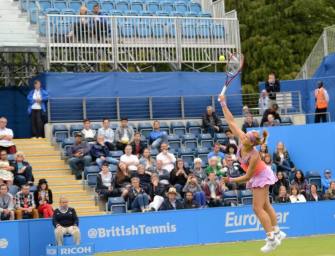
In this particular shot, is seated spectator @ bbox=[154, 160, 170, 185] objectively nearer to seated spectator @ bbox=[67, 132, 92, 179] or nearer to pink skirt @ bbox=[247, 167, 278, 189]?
seated spectator @ bbox=[67, 132, 92, 179]

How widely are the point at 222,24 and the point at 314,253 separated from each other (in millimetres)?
16990

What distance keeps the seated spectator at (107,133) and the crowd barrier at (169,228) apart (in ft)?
16.0

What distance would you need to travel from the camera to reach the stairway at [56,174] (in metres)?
24.9

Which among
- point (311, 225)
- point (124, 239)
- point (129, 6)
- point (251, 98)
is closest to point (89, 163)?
point (124, 239)

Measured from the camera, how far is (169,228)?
22.6 meters

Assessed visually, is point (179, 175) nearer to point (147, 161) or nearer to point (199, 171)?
point (199, 171)

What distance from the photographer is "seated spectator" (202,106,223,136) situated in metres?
29.8

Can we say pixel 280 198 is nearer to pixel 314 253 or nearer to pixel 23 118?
pixel 314 253

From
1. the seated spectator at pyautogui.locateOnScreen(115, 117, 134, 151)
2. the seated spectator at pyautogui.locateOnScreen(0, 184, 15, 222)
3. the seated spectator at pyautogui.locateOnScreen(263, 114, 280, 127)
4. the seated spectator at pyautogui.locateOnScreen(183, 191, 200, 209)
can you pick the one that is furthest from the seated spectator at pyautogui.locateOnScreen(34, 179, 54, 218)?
the seated spectator at pyautogui.locateOnScreen(263, 114, 280, 127)

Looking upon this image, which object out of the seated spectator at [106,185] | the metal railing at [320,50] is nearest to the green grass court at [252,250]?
the seated spectator at [106,185]

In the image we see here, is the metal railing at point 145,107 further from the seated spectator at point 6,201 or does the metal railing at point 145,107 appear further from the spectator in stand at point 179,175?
the seated spectator at point 6,201

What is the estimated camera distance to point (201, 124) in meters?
30.5

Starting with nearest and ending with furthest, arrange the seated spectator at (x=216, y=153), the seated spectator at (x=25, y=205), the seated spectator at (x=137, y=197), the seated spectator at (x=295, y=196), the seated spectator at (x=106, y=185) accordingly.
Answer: the seated spectator at (x=25, y=205) → the seated spectator at (x=137, y=197) → the seated spectator at (x=106, y=185) → the seated spectator at (x=295, y=196) → the seated spectator at (x=216, y=153)

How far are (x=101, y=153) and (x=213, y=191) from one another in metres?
3.61
